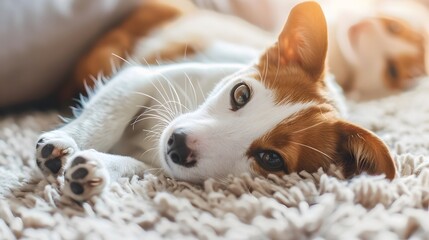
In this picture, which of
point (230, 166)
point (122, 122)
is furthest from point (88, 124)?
point (230, 166)

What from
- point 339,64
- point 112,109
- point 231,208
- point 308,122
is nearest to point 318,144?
point 308,122

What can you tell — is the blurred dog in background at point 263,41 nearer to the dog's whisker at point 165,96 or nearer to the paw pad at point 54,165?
the dog's whisker at point 165,96

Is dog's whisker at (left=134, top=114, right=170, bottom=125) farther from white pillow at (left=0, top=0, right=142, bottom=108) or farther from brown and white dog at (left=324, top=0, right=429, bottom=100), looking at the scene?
brown and white dog at (left=324, top=0, right=429, bottom=100)

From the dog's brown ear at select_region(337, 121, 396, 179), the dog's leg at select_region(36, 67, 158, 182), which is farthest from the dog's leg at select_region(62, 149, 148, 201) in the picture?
the dog's brown ear at select_region(337, 121, 396, 179)

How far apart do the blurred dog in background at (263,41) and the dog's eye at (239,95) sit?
51cm

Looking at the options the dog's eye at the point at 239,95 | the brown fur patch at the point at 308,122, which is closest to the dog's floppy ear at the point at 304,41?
the brown fur patch at the point at 308,122

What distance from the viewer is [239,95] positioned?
3.57 feet

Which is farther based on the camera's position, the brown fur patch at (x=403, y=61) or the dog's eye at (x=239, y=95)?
the brown fur patch at (x=403, y=61)

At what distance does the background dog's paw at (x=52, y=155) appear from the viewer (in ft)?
3.39

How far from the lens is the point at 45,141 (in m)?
1.07

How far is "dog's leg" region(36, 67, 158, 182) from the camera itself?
3.42 feet

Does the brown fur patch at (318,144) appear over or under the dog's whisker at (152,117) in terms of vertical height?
over

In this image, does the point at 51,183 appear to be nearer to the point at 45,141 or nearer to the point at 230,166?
the point at 45,141

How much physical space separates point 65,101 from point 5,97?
0.16m
